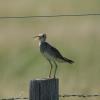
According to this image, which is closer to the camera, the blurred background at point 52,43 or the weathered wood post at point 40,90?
the weathered wood post at point 40,90

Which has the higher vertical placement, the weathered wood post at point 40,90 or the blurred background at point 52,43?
the blurred background at point 52,43

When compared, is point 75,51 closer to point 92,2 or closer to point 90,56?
point 90,56

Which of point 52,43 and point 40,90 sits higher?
point 52,43

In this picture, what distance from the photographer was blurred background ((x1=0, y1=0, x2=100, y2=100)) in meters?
11.8

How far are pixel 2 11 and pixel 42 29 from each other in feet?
6.84

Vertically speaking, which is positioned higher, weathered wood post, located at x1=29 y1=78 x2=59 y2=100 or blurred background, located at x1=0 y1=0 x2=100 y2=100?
blurred background, located at x1=0 y1=0 x2=100 y2=100

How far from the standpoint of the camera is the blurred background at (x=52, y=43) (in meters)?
11.8

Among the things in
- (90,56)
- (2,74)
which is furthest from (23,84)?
(90,56)

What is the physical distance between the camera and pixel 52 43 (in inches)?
564

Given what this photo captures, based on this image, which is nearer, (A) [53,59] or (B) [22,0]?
(A) [53,59]

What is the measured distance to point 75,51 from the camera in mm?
13562

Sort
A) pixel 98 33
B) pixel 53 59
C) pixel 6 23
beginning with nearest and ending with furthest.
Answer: pixel 53 59, pixel 98 33, pixel 6 23

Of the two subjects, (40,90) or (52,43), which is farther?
(52,43)

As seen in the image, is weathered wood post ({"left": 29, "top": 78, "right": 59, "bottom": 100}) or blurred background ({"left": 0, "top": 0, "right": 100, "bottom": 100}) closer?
weathered wood post ({"left": 29, "top": 78, "right": 59, "bottom": 100})
